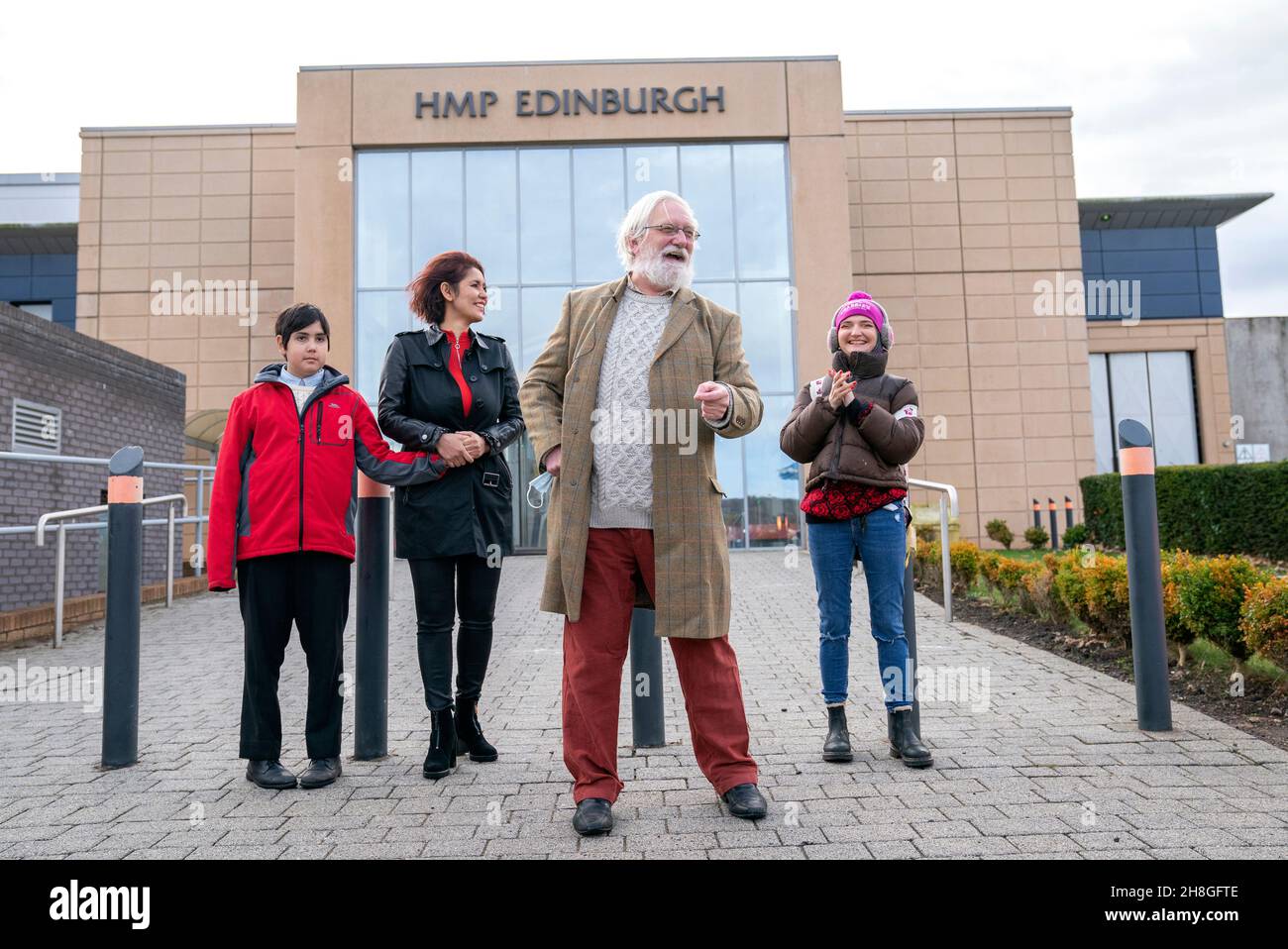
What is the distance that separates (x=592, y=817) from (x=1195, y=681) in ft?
12.1

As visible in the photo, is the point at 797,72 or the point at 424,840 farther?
the point at 797,72

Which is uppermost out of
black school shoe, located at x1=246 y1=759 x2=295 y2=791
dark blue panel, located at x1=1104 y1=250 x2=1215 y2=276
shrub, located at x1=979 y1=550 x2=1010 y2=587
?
dark blue panel, located at x1=1104 y1=250 x2=1215 y2=276

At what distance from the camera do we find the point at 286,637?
3.65m

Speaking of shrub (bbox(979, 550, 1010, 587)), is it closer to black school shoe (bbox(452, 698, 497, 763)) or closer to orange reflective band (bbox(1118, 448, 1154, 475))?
orange reflective band (bbox(1118, 448, 1154, 475))

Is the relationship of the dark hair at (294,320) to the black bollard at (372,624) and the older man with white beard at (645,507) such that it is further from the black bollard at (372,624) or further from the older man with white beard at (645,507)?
the older man with white beard at (645,507)

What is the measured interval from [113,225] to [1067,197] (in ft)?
70.6

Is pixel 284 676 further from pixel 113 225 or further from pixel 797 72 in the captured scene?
pixel 113 225

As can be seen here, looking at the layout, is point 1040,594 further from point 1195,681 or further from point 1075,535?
point 1075,535

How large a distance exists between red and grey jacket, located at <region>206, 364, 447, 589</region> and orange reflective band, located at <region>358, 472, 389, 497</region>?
0.22 metres

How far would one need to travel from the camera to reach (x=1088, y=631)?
632cm

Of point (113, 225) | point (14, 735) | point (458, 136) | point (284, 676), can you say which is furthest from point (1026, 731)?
point (113, 225)

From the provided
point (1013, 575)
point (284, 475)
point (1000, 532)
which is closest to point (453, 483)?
point (284, 475)

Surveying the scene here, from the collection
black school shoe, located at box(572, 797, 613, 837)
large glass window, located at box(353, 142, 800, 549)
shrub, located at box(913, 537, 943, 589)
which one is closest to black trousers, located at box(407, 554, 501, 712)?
black school shoe, located at box(572, 797, 613, 837)

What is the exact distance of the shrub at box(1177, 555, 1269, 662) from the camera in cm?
469
